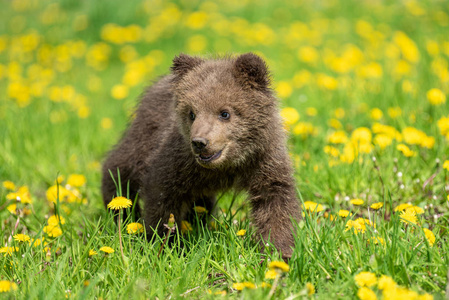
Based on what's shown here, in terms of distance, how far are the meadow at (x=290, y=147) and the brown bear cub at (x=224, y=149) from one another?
0.67ft

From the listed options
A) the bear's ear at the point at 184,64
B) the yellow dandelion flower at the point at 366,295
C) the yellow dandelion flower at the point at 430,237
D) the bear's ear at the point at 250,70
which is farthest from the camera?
the bear's ear at the point at 184,64

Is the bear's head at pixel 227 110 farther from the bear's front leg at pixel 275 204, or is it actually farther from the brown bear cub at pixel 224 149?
the bear's front leg at pixel 275 204

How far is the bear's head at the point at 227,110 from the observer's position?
3.51 m

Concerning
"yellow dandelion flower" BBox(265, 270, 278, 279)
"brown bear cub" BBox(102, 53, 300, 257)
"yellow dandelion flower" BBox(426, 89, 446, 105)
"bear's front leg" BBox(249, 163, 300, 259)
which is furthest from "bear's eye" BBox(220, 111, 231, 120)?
"yellow dandelion flower" BBox(426, 89, 446, 105)

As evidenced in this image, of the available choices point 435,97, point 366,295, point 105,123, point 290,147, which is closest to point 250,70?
point 290,147

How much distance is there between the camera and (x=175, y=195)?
3889 millimetres

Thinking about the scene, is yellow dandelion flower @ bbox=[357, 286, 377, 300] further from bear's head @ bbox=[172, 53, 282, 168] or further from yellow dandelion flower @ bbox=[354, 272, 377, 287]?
bear's head @ bbox=[172, 53, 282, 168]

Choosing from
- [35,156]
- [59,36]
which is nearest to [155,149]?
[35,156]

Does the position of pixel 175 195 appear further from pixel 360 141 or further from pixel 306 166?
pixel 360 141

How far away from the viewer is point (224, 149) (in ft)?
11.7

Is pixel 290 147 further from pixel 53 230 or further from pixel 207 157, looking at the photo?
pixel 53 230

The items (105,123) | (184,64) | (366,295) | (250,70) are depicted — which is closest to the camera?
(366,295)

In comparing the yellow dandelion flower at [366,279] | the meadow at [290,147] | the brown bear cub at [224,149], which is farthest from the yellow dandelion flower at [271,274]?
the brown bear cub at [224,149]

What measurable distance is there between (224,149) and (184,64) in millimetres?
749
